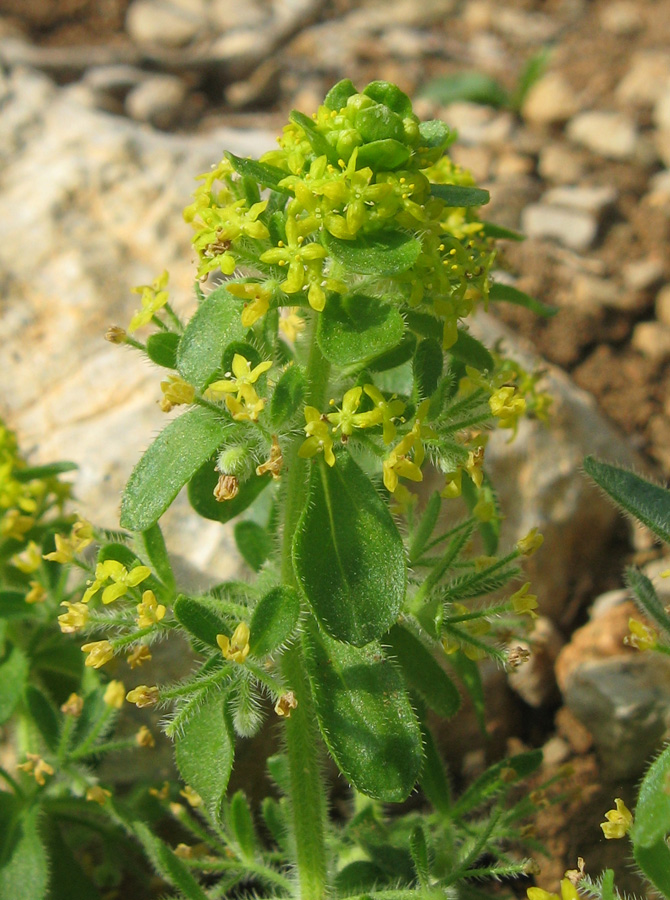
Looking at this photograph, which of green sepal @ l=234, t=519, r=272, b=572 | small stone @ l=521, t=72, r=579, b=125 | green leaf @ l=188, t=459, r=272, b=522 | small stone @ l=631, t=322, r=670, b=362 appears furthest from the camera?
small stone @ l=521, t=72, r=579, b=125

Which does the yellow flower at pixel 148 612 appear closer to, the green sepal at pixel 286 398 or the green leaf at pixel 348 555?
the green leaf at pixel 348 555

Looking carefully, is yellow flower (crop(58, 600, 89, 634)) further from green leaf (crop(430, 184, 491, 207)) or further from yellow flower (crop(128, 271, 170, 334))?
green leaf (crop(430, 184, 491, 207))

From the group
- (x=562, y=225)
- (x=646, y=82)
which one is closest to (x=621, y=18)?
(x=646, y=82)

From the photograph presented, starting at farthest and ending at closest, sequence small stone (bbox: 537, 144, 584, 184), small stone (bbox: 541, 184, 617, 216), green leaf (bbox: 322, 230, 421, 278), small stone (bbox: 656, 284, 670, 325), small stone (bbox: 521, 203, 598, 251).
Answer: small stone (bbox: 537, 144, 584, 184)
small stone (bbox: 541, 184, 617, 216)
small stone (bbox: 521, 203, 598, 251)
small stone (bbox: 656, 284, 670, 325)
green leaf (bbox: 322, 230, 421, 278)

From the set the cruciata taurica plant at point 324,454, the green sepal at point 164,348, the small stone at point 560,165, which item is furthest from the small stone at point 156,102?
the green sepal at point 164,348

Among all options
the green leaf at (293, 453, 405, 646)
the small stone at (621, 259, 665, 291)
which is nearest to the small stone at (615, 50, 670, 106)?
the small stone at (621, 259, 665, 291)

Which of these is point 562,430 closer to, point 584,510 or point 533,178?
point 584,510
